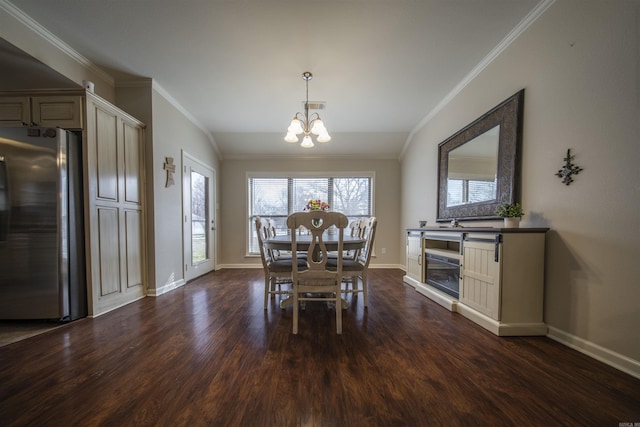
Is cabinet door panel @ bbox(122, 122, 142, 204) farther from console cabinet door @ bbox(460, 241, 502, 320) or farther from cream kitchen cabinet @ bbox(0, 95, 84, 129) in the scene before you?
console cabinet door @ bbox(460, 241, 502, 320)

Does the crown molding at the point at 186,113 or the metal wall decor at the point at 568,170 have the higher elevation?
the crown molding at the point at 186,113

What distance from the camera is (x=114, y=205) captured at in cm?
236

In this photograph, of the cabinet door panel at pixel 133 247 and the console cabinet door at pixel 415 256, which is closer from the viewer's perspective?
the cabinet door panel at pixel 133 247

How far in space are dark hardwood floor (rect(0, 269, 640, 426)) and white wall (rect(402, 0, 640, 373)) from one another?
0.29m

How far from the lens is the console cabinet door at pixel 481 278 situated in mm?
1793

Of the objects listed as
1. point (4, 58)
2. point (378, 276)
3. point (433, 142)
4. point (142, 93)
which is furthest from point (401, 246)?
point (4, 58)

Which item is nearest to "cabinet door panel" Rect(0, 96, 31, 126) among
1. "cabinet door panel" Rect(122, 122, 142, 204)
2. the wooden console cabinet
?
"cabinet door panel" Rect(122, 122, 142, 204)

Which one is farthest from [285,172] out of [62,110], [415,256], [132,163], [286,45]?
[62,110]

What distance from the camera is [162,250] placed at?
289 cm

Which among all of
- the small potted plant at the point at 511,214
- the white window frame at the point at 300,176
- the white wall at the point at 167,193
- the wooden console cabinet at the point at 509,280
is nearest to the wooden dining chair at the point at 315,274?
the wooden console cabinet at the point at 509,280

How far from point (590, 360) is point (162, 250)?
4.08m

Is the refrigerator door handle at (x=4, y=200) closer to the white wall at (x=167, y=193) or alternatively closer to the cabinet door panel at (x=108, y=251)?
the cabinet door panel at (x=108, y=251)

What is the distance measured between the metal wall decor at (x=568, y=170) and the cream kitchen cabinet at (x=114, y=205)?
4.00m

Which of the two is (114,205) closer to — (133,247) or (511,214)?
(133,247)
